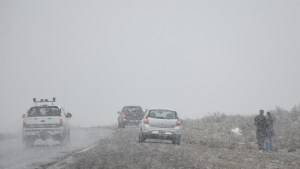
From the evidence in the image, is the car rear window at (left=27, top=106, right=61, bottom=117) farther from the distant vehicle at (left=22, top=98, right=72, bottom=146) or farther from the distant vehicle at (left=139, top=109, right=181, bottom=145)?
the distant vehicle at (left=139, top=109, right=181, bottom=145)

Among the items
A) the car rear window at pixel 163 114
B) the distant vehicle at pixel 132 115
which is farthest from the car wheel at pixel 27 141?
the distant vehicle at pixel 132 115

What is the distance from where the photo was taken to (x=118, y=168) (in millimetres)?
15094

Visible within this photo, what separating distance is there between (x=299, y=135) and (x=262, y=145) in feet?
17.1

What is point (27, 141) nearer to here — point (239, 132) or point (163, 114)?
point (163, 114)

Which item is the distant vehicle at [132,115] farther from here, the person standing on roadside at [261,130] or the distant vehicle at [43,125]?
the person standing on roadside at [261,130]

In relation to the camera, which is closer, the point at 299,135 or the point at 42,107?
the point at 42,107

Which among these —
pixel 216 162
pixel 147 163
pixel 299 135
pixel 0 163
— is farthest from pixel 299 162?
pixel 299 135

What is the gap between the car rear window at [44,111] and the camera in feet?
97.2

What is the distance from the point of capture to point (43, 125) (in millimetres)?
29016

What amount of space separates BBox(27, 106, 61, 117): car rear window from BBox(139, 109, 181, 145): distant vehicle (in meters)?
4.57

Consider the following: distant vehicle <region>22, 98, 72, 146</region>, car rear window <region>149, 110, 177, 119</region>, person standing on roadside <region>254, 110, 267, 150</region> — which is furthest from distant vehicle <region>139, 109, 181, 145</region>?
distant vehicle <region>22, 98, 72, 146</region>

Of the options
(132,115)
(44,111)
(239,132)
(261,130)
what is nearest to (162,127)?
(261,130)

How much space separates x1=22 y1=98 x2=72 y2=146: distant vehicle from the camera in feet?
94.4

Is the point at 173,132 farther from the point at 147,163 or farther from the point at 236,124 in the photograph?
the point at 236,124
